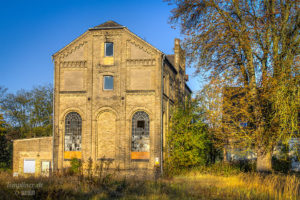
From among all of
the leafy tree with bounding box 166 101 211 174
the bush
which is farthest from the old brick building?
the bush

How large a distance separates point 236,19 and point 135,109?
1201 centimetres

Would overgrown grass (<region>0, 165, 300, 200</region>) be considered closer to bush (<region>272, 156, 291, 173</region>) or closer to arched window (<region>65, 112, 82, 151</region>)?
bush (<region>272, 156, 291, 173</region>)

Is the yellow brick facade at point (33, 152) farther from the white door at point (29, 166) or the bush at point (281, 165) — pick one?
the bush at point (281, 165)

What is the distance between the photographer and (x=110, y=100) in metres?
29.0

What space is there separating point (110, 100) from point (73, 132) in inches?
160

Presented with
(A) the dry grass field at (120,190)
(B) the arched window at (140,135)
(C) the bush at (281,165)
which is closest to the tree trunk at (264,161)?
(A) the dry grass field at (120,190)

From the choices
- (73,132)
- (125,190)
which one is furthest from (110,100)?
(125,190)

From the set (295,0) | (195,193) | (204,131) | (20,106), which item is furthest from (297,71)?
(20,106)

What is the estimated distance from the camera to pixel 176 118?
99.4ft

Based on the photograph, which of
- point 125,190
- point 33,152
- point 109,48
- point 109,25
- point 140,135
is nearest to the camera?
point 125,190

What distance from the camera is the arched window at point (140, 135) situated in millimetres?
28294

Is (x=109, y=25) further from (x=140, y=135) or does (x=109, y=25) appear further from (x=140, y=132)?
(x=140, y=135)

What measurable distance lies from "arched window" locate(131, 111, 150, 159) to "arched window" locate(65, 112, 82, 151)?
4537mm

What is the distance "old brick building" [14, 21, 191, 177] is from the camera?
28297 millimetres
